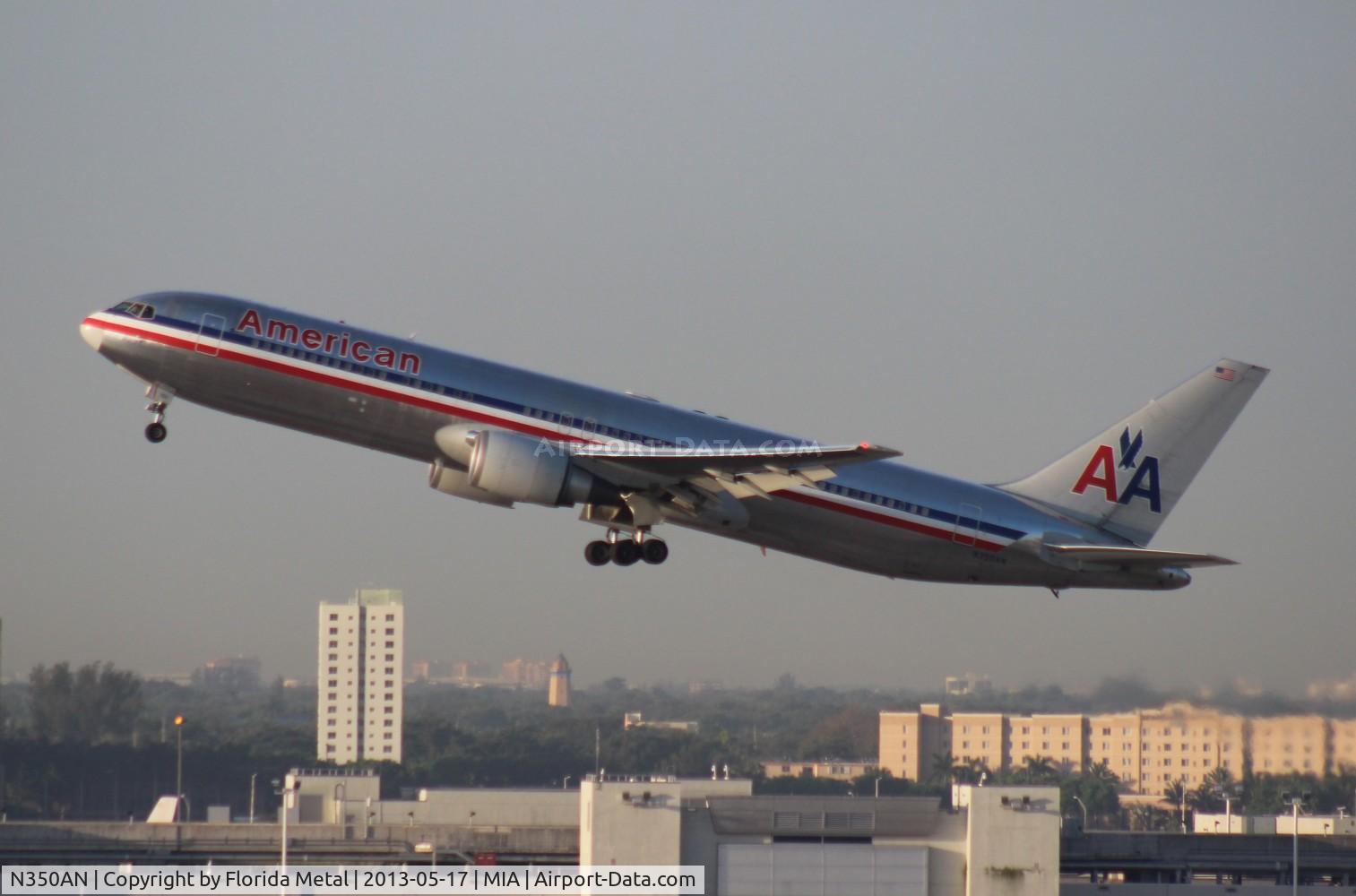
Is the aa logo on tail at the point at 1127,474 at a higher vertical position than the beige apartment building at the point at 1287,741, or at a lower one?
higher

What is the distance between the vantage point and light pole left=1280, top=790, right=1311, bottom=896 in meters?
53.8

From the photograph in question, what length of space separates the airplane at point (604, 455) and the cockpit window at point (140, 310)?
0.03m

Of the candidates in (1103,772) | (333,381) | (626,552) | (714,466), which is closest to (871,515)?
(714,466)

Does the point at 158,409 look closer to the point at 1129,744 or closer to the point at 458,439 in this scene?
the point at 458,439

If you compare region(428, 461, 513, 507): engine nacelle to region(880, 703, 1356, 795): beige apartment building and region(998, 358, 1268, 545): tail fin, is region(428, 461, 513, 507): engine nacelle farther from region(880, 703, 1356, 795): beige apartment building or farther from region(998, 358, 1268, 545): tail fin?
region(880, 703, 1356, 795): beige apartment building

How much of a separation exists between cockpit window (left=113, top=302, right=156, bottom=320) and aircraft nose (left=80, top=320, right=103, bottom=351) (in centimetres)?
77

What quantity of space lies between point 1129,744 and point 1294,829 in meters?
18.2

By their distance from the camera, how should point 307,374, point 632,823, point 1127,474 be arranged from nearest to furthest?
point 307,374, point 632,823, point 1127,474

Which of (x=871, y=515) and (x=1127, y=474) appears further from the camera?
(x=1127, y=474)

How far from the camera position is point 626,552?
4828 centimetres

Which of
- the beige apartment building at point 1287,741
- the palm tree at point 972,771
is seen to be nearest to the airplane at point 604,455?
the beige apartment building at point 1287,741

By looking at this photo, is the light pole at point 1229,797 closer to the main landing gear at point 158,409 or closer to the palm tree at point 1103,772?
the palm tree at point 1103,772

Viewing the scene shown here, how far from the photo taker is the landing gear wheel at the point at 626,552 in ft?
158

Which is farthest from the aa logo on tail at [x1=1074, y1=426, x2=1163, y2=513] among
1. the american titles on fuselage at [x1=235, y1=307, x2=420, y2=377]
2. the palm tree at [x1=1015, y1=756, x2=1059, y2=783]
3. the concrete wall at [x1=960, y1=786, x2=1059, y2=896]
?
the palm tree at [x1=1015, y1=756, x2=1059, y2=783]
